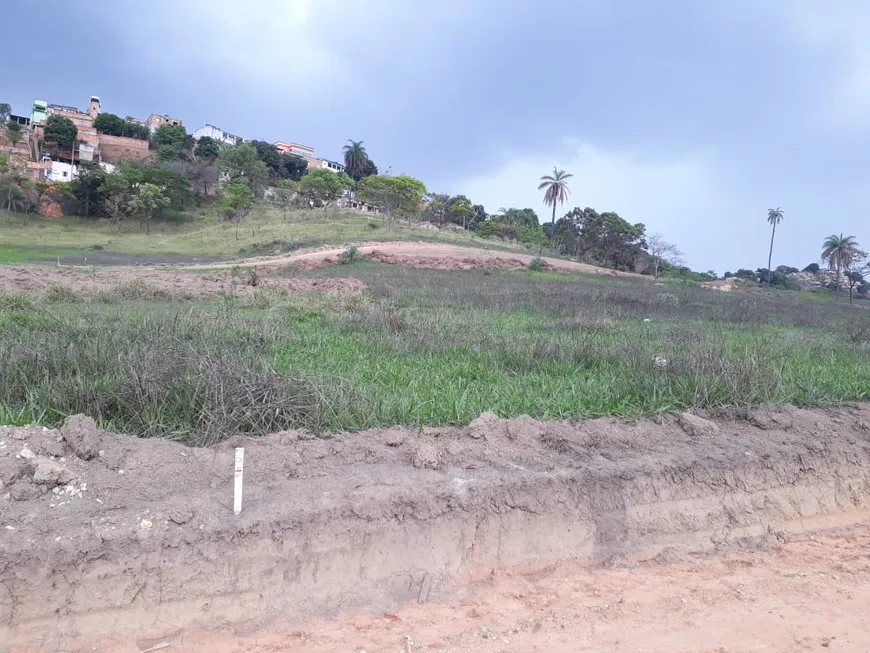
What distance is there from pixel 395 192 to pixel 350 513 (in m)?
57.8

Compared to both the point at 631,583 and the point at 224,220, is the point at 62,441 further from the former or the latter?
the point at 224,220

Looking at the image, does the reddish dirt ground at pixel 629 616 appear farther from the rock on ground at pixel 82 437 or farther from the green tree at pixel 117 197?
the green tree at pixel 117 197

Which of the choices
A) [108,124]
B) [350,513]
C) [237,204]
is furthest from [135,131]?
[350,513]

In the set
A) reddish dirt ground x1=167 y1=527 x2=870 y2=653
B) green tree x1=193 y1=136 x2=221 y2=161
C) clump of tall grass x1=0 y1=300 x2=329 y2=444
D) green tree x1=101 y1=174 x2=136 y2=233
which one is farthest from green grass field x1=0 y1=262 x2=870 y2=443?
green tree x1=193 y1=136 x2=221 y2=161

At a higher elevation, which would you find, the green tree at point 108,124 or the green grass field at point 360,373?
the green tree at point 108,124

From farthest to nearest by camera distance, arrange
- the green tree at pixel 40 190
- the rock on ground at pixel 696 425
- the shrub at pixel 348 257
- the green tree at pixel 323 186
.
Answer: the green tree at pixel 323 186, the green tree at pixel 40 190, the shrub at pixel 348 257, the rock on ground at pixel 696 425

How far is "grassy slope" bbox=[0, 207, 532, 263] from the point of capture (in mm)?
41344

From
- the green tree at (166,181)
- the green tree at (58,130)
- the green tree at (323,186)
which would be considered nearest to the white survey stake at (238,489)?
the green tree at (166,181)

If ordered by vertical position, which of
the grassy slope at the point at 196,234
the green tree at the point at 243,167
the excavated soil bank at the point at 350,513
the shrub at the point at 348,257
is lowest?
the excavated soil bank at the point at 350,513

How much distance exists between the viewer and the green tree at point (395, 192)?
5984 cm

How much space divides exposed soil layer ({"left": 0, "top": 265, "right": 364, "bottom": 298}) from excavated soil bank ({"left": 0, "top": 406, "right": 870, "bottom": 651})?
12791 mm

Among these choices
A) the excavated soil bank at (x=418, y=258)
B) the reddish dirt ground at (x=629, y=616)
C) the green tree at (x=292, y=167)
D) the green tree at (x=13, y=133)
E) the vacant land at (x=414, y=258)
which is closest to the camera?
the reddish dirt ground at (x=629, y=616)

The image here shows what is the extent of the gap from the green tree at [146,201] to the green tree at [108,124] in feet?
99.9

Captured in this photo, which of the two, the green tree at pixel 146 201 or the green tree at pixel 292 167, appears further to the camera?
the green tree at pixel 292 167
